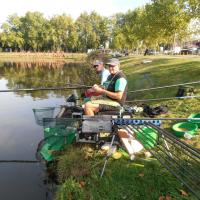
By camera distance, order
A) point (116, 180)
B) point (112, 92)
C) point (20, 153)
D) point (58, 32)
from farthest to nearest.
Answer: point (58, 32)
point (20, 153)
point (112, 92)
point (116, 180)

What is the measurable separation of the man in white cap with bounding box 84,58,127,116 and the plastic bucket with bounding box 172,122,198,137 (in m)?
2.01

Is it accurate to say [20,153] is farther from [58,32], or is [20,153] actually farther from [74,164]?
[58,32]

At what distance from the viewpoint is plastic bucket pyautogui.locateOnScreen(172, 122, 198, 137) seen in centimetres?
764

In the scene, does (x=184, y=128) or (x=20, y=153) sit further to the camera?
(x=20, y=153)

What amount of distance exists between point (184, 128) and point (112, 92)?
2723mm

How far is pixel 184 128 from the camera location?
8195 mm

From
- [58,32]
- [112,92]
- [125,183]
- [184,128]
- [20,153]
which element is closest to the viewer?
[125,183]

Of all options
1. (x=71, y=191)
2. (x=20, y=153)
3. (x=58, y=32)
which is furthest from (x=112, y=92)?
(x=58, y=32)

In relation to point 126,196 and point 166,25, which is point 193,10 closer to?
point 166,25

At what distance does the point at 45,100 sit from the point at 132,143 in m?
12.6

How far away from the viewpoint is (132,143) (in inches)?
255

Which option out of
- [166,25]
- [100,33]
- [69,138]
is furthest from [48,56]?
[69,138]

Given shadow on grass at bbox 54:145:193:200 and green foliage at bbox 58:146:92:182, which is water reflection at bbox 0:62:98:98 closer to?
green foliage at bbox 58:146:92:182

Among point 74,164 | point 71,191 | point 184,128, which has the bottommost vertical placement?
point 71,191
